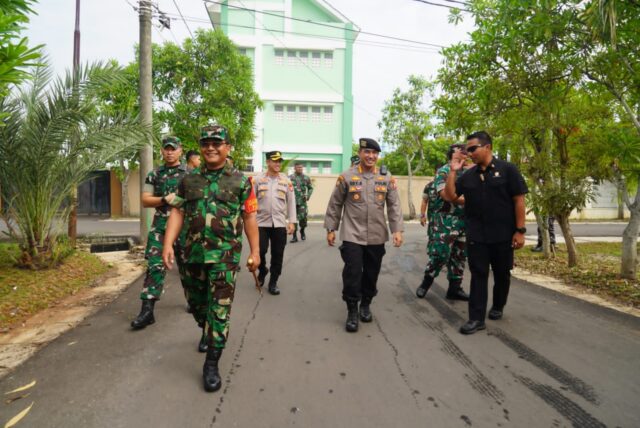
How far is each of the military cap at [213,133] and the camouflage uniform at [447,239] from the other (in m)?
3.25

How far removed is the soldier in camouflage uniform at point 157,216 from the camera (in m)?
4.46

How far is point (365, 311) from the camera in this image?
4.77 meters

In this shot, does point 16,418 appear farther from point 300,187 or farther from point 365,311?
point 300,187

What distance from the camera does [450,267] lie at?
5660 mm

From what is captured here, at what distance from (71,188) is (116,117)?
4.88 ft

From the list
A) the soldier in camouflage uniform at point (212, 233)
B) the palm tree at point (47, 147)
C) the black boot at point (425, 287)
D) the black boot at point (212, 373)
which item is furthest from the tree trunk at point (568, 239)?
the palm tree at point (47, 147)

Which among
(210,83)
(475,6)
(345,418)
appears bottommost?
(345,418)

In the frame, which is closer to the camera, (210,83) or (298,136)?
(210,83)

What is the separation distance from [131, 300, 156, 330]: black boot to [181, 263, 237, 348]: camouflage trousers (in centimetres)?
134

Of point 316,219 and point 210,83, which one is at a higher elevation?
point 210,83

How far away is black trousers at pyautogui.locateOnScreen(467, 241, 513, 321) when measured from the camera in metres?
4.37

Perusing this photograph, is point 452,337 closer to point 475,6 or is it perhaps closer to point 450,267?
point 450,267

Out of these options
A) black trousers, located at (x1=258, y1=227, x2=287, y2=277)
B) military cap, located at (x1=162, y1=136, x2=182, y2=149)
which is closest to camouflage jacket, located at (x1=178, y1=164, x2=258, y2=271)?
military cap, located at (x1=162, y1=136, x2=182, y2=149)

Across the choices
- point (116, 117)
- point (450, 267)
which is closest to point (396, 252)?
point (450, 267)
